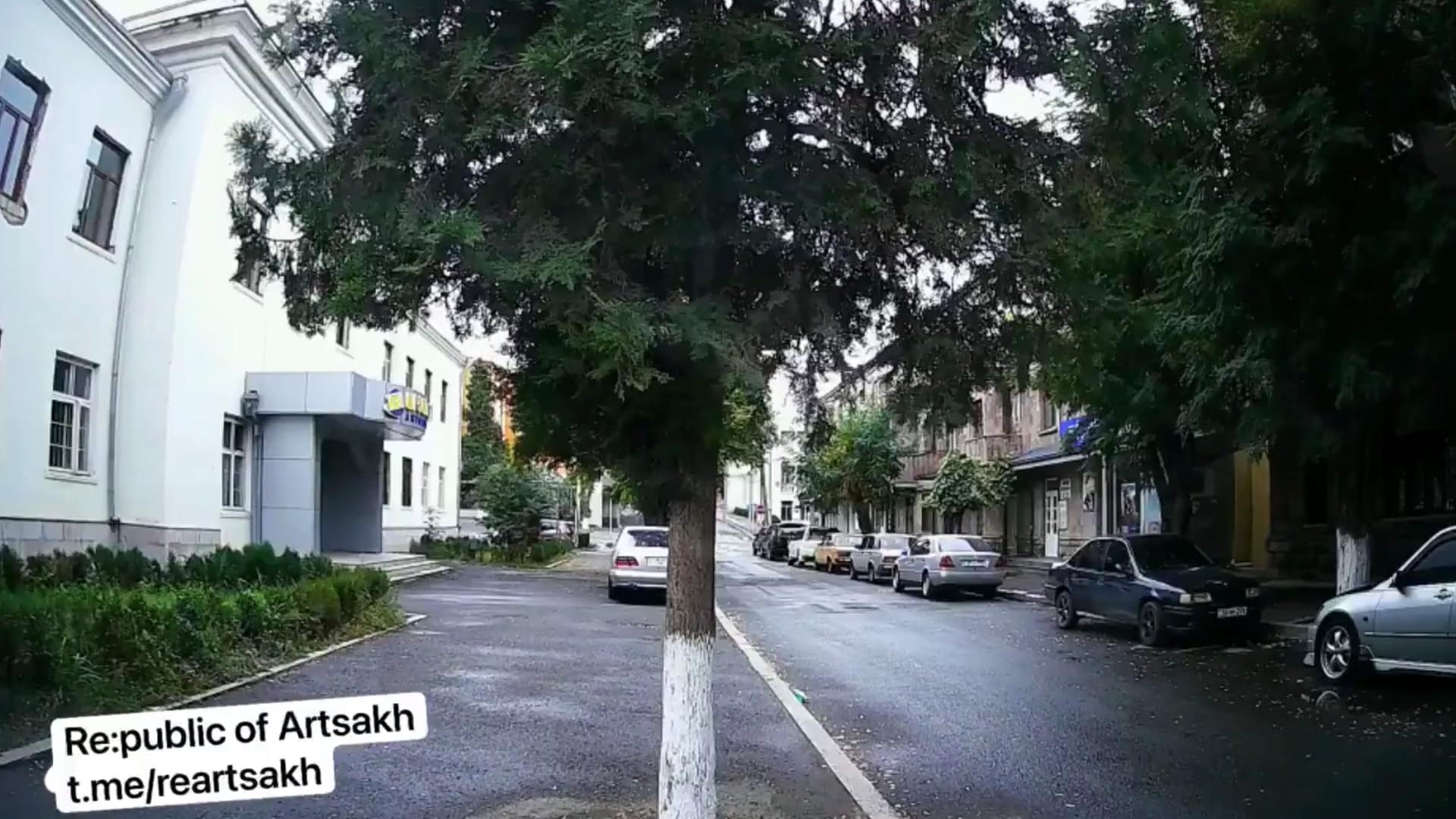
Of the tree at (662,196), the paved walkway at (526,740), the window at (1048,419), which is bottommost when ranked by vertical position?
the paved walkway at (526,740)

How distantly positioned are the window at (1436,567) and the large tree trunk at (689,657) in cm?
813

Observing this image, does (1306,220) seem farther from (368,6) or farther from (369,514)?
(369,514)

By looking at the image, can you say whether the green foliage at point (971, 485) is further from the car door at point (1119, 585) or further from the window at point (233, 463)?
the window at point (233, 463)

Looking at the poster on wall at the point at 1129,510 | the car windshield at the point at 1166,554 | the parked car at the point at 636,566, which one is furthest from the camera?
the poster on wall at the point at 1129,510

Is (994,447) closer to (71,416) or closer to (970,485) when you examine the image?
(970,485)

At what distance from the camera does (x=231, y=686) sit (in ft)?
33.4

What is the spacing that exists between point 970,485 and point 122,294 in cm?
2645

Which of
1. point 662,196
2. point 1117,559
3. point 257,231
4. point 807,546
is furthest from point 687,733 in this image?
point 807,546

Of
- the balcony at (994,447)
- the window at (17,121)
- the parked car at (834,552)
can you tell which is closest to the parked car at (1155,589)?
the window at (17,121)

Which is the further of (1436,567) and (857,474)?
(857,474)

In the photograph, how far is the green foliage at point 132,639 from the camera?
8.41 m

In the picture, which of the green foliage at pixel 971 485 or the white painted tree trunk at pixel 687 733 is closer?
the white painted tree trunk at pixel 687 733

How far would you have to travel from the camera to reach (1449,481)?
21.8m

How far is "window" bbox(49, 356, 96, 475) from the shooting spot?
17219 mm
